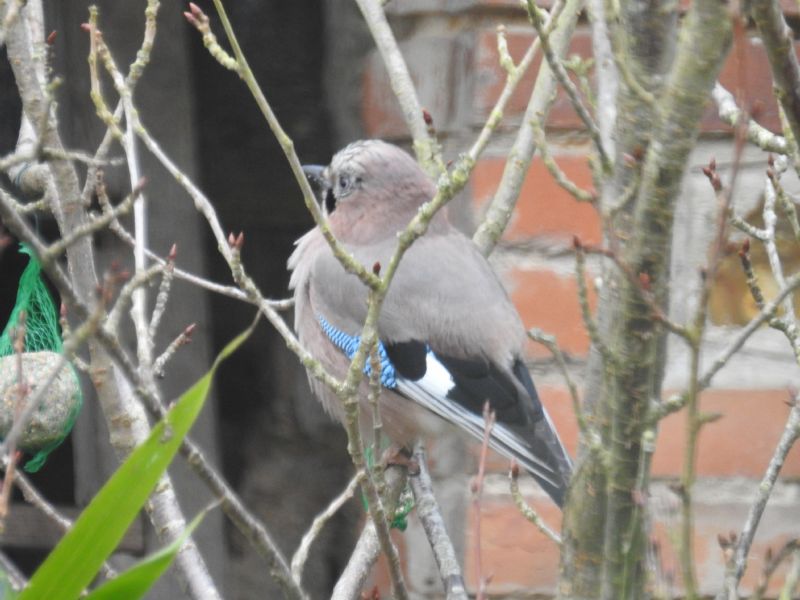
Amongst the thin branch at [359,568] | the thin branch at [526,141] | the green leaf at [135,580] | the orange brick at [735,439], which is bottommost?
the orange brick at [735,439]

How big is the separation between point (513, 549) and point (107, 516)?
1002mm

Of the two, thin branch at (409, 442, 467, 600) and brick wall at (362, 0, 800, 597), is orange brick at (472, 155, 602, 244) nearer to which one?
brick wall at (362, 0, 800, 597)

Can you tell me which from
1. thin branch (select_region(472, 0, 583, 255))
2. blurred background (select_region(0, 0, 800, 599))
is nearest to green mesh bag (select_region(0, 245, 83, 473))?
blurred background (select_region(0, 0, 800, 599))

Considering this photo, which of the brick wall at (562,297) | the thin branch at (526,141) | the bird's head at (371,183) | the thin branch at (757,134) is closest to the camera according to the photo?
the thin branch at (757,134)

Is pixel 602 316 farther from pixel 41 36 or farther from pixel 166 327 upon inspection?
pixel 166 327

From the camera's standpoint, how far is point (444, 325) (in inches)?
67.2

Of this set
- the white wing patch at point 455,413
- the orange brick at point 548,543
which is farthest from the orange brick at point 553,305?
the orange brick at point 548,543

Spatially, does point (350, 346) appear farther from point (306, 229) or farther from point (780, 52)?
point (780, 52)

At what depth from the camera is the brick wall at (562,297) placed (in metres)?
1.62

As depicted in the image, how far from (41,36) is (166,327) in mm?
886

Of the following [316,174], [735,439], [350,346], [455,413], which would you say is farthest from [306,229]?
[735,439]

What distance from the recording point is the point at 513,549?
1679 millimetres

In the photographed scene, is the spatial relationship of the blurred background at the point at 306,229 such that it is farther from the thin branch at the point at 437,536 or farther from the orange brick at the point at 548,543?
the thin branch at the point at 437,536

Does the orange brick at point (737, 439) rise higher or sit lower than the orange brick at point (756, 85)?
lower
